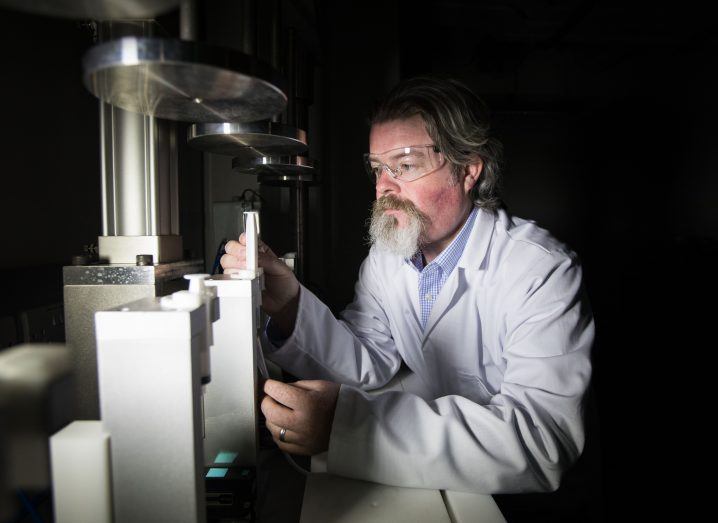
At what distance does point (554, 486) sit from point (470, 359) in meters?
0.54

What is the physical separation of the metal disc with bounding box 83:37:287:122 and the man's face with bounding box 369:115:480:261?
2.99ft

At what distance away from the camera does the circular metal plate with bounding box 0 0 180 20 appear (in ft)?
1.90

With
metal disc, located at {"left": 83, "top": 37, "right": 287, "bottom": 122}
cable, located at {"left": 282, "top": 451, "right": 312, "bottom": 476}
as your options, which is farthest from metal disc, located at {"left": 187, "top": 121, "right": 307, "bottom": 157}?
cable, located at {"left": 282, "top": 451, "right": 312, "bottom": 476}

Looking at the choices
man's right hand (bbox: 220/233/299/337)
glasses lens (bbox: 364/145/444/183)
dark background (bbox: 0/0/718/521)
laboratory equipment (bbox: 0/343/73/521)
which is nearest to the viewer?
laboratory equipment (bbox: 0/343/73/521)

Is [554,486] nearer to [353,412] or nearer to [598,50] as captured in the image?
[353,412]

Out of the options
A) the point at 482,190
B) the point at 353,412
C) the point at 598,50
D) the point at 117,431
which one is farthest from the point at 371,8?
the point at 598,50

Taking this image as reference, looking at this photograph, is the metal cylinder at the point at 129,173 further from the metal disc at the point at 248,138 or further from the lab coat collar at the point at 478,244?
the lab coat collar at the point at 478,244

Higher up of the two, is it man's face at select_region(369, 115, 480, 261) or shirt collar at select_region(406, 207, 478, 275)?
man's face at select_region(369, 115, 480, 261)

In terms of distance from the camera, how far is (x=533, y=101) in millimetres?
4023

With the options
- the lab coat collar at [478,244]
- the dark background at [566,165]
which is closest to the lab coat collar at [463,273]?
the lab coat collar at [478,244]

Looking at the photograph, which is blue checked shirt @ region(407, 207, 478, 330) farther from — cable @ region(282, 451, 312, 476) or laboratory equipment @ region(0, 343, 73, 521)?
laboratory equipment @ region(0, 343, 73, 521)

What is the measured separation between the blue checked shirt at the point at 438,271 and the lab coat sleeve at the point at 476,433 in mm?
512

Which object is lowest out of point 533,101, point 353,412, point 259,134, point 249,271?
point 353,412

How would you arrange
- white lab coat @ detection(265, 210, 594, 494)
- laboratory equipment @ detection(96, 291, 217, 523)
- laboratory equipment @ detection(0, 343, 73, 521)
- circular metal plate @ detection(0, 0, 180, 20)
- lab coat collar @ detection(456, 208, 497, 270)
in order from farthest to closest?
lab coat collar @ detection(456, 208, 497, 270), white lab coat @ detection(265, 210, 594, 494), circular metal plate @ detection(0, 0, 180, 20), laboratory equipment @ detection(96, 291, 217, 523), laboratory equipment @ detection(0, 343, 73, 521)
